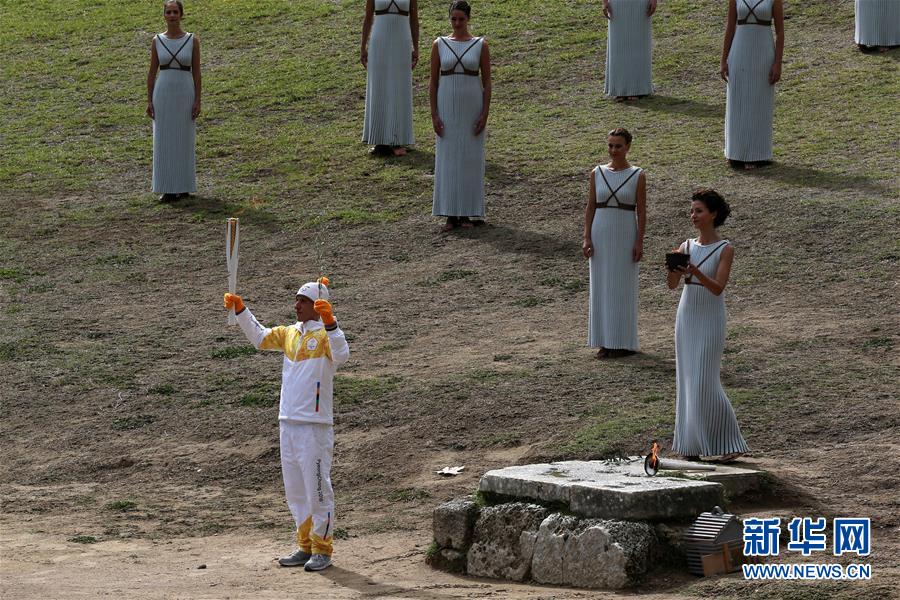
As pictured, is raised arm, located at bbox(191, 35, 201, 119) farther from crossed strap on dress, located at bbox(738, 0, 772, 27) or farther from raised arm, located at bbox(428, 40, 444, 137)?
crossed strap on dress, located at bbox(738, 0, 772, 27)

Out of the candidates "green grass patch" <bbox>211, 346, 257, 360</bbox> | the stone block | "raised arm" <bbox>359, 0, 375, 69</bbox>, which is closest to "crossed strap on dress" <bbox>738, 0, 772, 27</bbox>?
"raised arm" <bbox>359, 0, 375, 69</bbox>

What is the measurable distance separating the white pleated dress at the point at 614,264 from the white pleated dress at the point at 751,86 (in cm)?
507

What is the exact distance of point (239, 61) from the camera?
84.3 ft

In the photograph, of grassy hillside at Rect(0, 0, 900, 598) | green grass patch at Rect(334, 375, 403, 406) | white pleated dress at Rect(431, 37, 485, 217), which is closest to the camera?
grassy hillside at Rect(0, 0, 900, 598)

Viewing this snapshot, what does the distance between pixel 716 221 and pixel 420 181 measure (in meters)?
8.89

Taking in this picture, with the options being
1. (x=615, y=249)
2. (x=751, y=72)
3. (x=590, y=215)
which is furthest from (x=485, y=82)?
(x=615, y=249)

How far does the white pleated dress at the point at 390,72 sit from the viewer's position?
1920cm

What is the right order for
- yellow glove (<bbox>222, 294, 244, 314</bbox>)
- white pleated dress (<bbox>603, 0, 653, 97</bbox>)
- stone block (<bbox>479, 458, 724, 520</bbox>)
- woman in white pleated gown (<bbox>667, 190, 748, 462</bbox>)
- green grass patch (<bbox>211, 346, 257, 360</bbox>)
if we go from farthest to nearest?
white pleated dress (<bbox>603, 0, 653, 97</bbox>) < green grass patch (<bbox>211, 346, 257, 360</bbox>) < woman in white pleated gown (<bbox>667, 190, 748, 462</bbox>) < yellow glove (<bbox>222, 294, 244, 314</bbox>) < stone block (<bbox>479, 458, 724, 520</bbox>)

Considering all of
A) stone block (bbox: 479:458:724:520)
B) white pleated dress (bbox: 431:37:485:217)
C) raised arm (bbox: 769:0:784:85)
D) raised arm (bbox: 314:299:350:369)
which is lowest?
stone block (bbox: 479:458:724:520)

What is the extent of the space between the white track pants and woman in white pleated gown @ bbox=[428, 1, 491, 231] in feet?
23.1

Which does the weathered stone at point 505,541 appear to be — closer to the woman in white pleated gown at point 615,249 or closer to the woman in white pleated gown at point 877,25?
the woman in white pleated gown at point 615,249

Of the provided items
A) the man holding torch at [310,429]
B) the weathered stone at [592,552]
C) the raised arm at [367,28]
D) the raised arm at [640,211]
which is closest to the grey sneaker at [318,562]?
the man holding torch at [310,429]

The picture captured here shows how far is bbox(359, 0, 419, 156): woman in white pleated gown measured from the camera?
19172mm

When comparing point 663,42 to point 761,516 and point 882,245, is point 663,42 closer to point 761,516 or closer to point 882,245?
point 882,245
